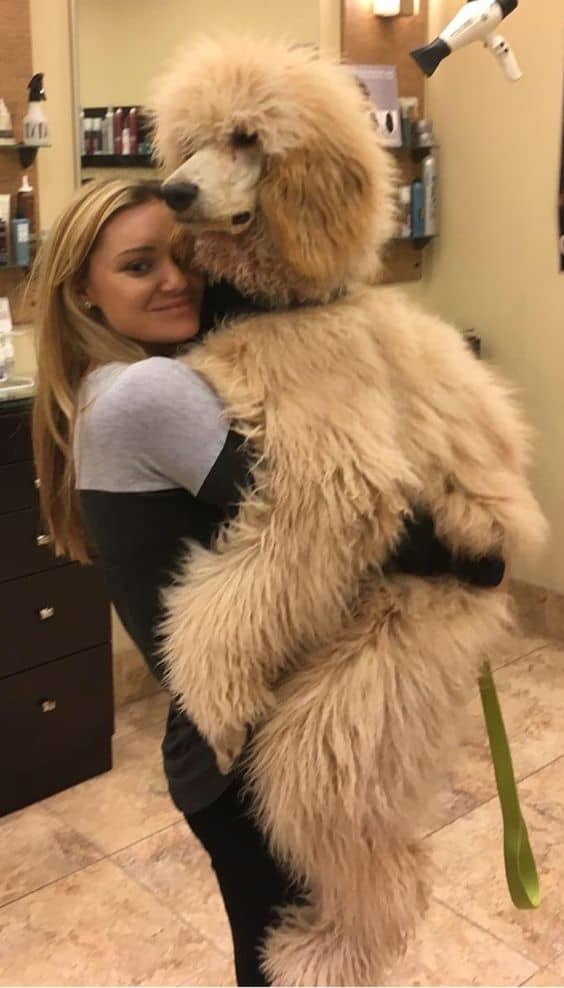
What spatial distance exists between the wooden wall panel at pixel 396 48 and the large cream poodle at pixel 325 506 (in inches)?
76.5

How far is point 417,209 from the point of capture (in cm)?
330

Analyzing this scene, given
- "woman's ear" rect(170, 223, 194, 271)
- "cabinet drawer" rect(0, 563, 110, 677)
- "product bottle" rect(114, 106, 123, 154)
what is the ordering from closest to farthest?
1. "woman's ear" rect(170, 223, 194, 271)
2. "cabinet drawer" rect(0, 563, 110, 677)
3. "product bottle" rect(114, 106, 123, 154)

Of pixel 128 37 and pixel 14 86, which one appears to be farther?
pixel 128 37

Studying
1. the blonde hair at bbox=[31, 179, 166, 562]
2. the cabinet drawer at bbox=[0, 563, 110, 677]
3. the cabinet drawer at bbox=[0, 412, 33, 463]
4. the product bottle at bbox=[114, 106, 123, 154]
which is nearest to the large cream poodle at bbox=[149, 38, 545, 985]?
the blonde hair at bbox=[31, 179, 166, 562]

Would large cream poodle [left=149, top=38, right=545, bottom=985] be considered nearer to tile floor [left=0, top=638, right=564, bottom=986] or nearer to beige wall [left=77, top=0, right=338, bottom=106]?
tile floor [left=0, top=638, right=564, bottom=986]

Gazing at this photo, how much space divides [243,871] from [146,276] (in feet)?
2.28

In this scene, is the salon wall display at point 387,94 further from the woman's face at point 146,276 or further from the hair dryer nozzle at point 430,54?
the woman's face at point 146,276

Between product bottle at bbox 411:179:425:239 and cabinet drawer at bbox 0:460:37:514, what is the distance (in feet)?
5.38

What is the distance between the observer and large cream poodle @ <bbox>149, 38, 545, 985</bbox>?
1018 millimetres

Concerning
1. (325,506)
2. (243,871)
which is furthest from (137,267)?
(243,871)

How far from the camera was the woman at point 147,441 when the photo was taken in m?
1.03

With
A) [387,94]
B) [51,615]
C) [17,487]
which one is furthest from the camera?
[387,94]

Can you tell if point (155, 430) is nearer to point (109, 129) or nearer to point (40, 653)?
point (40, 653)

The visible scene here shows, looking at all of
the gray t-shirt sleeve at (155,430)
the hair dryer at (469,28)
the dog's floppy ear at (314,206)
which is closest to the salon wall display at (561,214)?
the hair dryer at (469,28)
